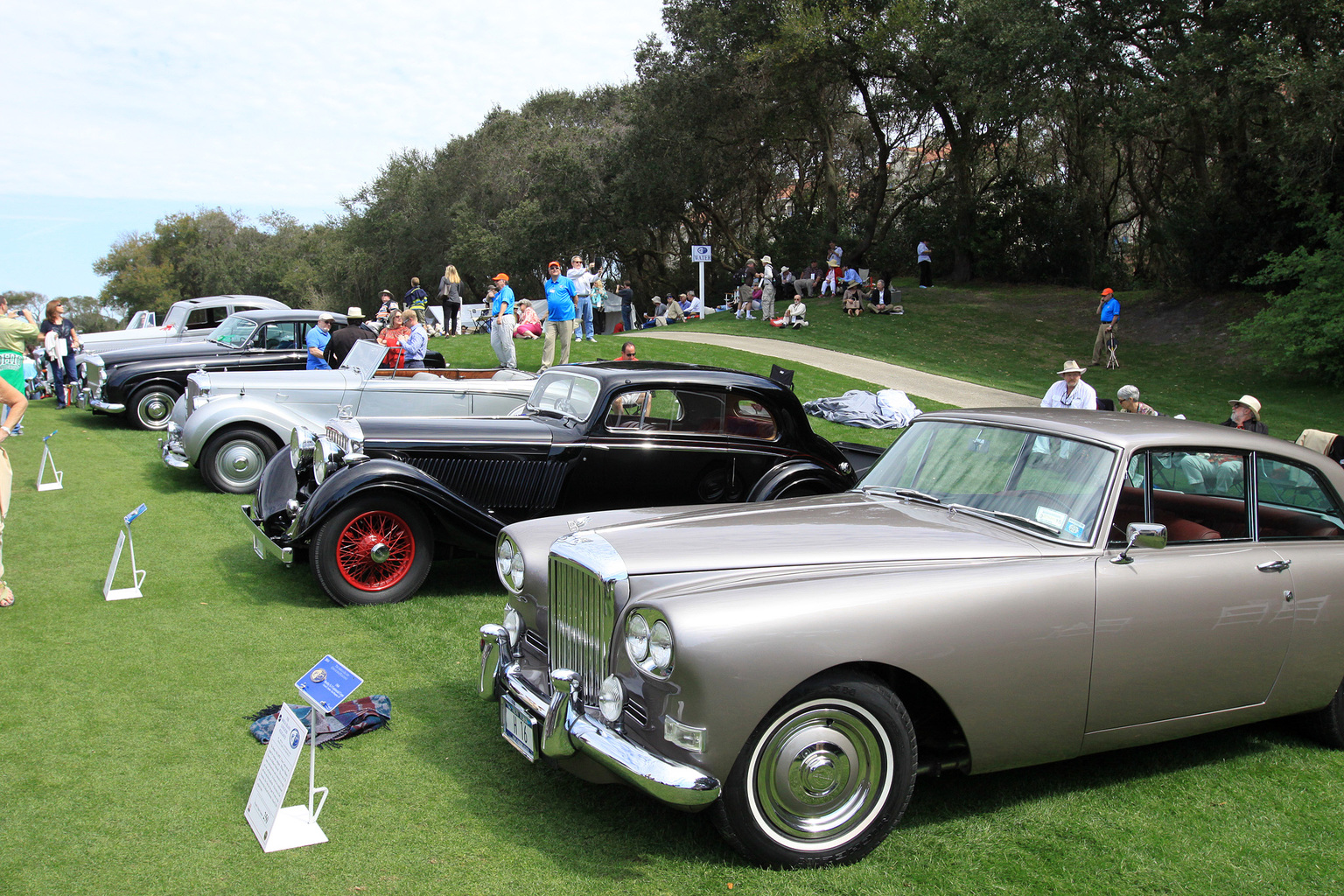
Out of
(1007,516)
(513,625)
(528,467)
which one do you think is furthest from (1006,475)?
(528,467)

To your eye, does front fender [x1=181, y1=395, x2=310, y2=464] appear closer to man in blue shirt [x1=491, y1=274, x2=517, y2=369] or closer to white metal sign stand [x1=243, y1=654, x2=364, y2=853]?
man in blue shirt [x1=491, y1=274, x2=517, y2=369]

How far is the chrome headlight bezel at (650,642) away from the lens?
10.5ft

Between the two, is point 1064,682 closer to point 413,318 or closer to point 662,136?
point 413,318

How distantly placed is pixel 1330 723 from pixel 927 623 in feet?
8.50

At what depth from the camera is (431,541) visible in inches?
256

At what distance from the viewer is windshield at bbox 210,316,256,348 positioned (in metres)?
13.6

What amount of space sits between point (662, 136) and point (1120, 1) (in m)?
15.7

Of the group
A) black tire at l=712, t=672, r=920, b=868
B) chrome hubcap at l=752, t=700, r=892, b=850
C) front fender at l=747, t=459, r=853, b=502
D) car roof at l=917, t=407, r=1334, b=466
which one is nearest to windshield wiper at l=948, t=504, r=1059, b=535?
car roof at l=917, t=407, r=1334, b=466

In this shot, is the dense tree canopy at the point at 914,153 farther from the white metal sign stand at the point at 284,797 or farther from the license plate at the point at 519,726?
the white metal sign stand at the point at 284,797

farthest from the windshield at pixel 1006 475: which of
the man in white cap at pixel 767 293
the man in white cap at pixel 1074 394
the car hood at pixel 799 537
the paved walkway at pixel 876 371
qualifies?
the man in white cap at pixel 767 293

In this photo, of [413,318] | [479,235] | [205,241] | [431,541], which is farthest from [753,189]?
[205,241]

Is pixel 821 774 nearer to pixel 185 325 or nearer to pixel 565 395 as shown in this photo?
pixel 565 395

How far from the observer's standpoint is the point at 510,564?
14.6ft

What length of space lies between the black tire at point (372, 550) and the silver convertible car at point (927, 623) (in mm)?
1965
